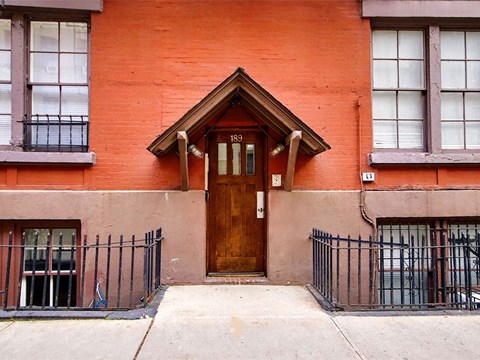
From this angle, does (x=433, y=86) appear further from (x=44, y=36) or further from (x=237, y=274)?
(x=44, y=36)

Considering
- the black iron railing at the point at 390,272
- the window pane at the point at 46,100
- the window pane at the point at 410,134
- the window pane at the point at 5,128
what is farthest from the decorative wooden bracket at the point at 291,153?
the window pane at the point at 5,128

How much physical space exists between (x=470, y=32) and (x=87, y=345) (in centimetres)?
828

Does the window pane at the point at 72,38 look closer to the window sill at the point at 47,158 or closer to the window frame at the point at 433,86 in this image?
the window sill at the point at 47,158

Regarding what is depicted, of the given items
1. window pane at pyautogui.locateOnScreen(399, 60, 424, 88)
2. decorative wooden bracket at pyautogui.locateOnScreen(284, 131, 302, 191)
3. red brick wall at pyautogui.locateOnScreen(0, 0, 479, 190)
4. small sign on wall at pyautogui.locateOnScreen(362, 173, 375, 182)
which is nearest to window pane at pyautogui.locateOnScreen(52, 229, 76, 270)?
red brick wall at pyautogui.locateOnScreen(0, 0, 479, 190)

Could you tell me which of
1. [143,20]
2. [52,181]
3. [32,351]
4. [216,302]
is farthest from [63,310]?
[143,20]

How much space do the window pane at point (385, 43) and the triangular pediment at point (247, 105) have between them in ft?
8.22

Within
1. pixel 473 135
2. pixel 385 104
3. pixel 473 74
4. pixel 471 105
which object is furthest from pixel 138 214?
pixel 473 74

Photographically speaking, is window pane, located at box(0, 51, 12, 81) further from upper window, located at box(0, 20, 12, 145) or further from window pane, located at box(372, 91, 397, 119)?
window pane, located at box(372, 91, 397, 119)

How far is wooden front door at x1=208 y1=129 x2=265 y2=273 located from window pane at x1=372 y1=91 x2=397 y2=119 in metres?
2.30

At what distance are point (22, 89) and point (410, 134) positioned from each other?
7178 millimetres

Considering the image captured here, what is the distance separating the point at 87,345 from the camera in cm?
400

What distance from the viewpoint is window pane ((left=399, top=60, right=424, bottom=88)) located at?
7004 mm

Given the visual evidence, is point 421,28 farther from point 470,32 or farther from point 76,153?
point 76,153

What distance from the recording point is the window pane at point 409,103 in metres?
7.00
